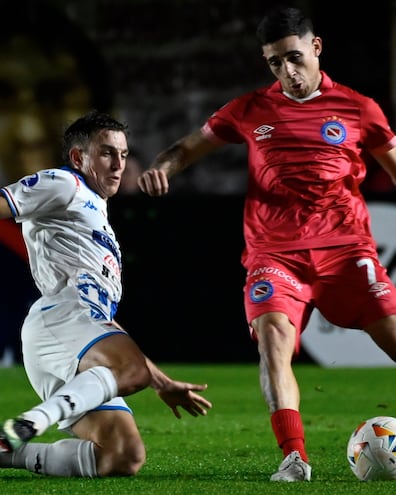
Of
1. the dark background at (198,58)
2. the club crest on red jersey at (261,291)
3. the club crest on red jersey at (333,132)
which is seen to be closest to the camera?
the club crest on red jersey at (261,291)

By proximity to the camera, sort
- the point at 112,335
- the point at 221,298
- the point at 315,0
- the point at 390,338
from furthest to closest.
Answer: the point at 315,0
the point at 221,298
the point at 390,338
the point at 112,335

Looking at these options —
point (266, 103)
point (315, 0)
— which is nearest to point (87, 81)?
point (315, 0)

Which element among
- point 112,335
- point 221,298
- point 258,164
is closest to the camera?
point 112,335

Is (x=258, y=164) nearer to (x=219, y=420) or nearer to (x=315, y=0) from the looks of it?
(x=219, y=420)

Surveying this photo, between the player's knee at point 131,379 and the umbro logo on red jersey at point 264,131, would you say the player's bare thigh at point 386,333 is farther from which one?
the player's knee at point 131,379

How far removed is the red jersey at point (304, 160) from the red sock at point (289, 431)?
0.86m

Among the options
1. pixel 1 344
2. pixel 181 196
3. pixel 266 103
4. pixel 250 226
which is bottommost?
pixel 1 344

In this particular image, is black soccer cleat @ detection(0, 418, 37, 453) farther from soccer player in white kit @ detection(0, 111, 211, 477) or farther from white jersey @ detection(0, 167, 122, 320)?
white jersey @ detection(0, 167, 122, 320)

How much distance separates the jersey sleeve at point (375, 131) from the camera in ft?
18.5

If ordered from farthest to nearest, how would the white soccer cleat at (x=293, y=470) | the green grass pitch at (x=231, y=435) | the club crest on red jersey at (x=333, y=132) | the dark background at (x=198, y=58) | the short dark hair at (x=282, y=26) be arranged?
the dark background at (x=198, y=58)
the club crest on red jersey at (x=333, y=132)
the short dark hair at (x=282, y=26)
the white soccer cleat at (x=293, y=470)
the green grass pitch at (x=231, y=435)

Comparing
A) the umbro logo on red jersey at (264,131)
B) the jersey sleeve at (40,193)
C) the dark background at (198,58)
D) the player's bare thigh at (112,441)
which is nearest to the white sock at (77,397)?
the player's bare thigh at (112,441)

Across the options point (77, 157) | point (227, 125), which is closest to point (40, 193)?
point (77, 157)

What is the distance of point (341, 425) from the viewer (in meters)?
7.03

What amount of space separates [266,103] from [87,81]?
8.54 metres
